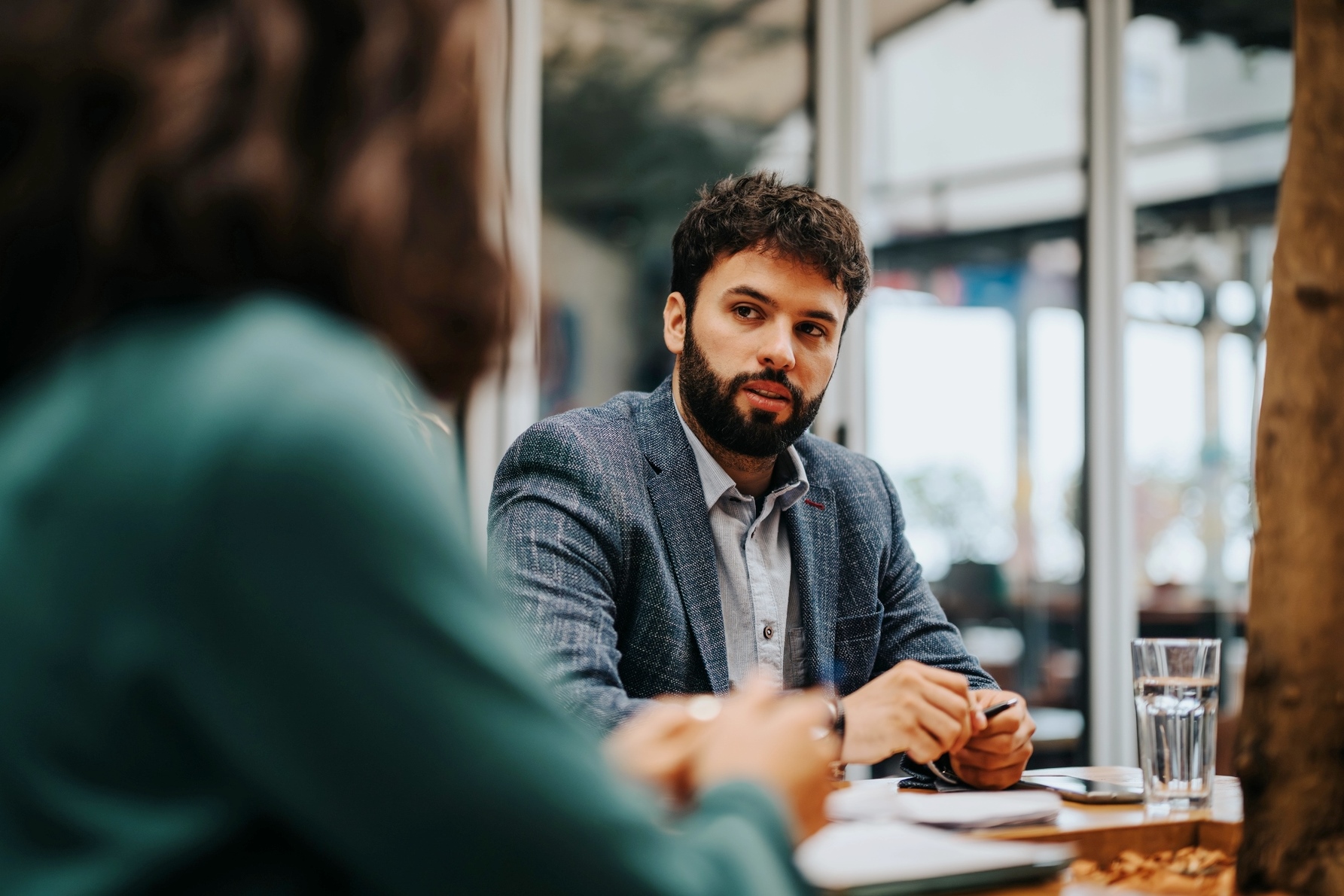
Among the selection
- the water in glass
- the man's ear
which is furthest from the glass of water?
the man's ear

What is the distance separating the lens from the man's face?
213 centimetres

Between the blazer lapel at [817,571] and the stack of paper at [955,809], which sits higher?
the blazer lapel at [817,571]

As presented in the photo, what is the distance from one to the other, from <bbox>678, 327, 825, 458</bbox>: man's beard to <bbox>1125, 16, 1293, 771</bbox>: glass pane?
2.72m

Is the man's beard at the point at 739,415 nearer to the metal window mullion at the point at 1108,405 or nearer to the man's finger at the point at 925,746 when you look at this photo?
the man's finger at the point at 925,746

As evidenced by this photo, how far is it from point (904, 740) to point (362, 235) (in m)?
1.16

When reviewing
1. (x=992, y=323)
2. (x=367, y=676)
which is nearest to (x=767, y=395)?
(x=367, y=676)

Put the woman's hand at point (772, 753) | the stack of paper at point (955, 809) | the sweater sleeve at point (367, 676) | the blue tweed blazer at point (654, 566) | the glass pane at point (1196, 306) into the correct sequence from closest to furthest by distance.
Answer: the sweater sleeve at point (367, 676) → the woman's hand at point (772, 753) → the stack of paper at point (955, 809) → the blue tweed blazer at point (654, 566) → the glass pane at point (1196, 306)

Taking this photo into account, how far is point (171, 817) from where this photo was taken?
0.51m

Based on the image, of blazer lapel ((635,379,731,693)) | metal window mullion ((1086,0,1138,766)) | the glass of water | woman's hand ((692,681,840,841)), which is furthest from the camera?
metal window mullion ((1086,0,1138,766))

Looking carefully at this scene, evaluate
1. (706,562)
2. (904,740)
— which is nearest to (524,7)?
(706,562)

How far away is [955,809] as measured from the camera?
130cm

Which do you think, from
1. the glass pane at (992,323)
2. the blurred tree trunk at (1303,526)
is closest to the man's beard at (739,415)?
the blurred tree trunk at (1303,526)

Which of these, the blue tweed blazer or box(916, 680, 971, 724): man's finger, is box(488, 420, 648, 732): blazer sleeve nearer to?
the blue tweed blazer

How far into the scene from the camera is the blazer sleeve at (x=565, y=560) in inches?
62.1
